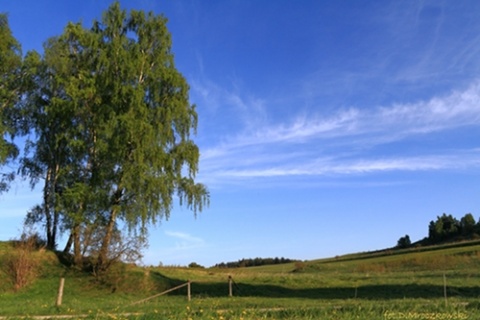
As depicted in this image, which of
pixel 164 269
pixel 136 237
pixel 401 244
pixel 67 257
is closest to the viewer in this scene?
pixel 136 237

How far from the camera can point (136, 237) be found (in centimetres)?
3097

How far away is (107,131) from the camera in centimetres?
3139

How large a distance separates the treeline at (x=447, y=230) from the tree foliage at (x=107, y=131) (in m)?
86.0

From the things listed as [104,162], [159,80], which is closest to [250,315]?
[104,162]

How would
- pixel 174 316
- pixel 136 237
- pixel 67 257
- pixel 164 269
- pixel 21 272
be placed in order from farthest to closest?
pixel 164 269 → pixel 67 257 → pixel 136 237 → pixel 21 272 → pixel 174 316

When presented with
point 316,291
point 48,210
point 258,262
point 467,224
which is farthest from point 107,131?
point 467,224

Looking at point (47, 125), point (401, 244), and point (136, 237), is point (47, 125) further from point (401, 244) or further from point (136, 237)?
point (401, 244)

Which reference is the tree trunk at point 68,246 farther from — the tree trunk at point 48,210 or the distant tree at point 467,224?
the distant tree at point 467,224

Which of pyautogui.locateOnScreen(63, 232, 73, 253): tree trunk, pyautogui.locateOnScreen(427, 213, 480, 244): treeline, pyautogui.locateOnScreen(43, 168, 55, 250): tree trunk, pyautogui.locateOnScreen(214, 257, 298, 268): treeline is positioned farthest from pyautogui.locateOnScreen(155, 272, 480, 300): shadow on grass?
pyautogui.locateOnScreen(427, 213, 480, 244): treeline

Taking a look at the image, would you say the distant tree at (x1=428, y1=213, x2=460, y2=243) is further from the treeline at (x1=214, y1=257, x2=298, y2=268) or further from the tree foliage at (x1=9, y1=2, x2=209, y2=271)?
the tree foliage at (x1=9, y1=2, x2=209, y2=271)

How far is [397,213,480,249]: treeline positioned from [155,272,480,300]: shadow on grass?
78.8 m

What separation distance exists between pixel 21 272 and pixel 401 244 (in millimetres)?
98852

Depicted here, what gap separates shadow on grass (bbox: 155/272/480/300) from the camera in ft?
96.0

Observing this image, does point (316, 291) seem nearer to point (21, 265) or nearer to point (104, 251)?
point (104, 251)
